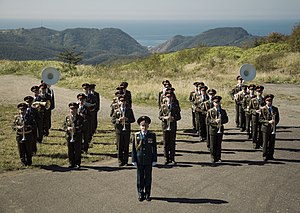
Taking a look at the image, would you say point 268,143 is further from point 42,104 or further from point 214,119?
point 42,104

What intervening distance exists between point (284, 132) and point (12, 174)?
1018 cm

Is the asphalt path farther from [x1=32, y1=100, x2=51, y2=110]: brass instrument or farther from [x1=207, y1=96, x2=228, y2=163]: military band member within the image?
[x1=32, y1=100, x2=51, y2=110]: brass instrument

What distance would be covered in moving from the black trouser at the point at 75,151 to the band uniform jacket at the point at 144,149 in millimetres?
2633

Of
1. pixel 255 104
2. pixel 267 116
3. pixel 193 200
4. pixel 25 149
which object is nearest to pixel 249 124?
pixel 255 104

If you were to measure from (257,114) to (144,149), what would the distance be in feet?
18.2

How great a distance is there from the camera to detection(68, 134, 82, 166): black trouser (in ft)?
36.4

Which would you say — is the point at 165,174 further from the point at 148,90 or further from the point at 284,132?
the point at 148,90

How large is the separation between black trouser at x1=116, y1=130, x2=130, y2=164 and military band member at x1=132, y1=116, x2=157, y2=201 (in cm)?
251

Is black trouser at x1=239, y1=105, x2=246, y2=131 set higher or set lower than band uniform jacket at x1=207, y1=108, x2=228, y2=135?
lower

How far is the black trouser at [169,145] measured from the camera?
11.6 meters

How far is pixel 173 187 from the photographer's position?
384 inches

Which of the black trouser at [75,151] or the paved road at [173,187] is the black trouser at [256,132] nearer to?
the paved road at [173,187]

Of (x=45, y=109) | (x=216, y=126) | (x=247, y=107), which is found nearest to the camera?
(x=216, y=126)

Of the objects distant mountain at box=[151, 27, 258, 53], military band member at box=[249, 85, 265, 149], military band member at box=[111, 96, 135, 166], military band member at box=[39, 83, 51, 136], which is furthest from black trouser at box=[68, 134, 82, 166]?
distant mountain at box=[151, 27, 258, 53]
